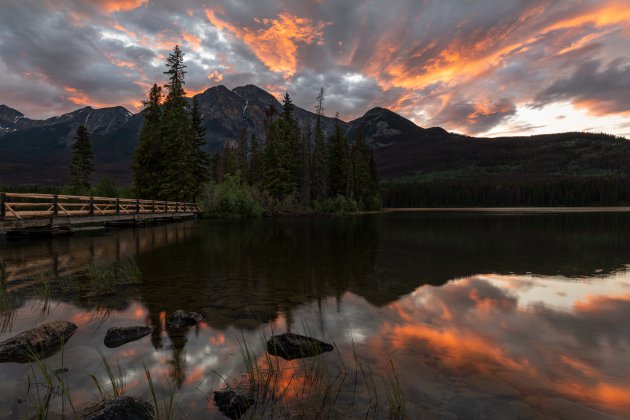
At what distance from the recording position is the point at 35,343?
555 cm

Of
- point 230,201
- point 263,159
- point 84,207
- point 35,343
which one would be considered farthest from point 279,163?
point 35,343

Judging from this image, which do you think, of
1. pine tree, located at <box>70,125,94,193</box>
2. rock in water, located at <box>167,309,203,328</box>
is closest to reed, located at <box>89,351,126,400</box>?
rock in water, located at <box>167,309,203,328</box>

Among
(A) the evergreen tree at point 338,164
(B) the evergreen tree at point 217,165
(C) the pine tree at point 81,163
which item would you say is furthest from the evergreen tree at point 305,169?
(C) the pine tree at point 81,163

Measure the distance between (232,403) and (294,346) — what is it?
1.76 meters

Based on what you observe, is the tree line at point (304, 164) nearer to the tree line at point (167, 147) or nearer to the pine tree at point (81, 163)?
the tree line at point (167, 147)

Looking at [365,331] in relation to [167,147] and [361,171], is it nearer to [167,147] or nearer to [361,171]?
[167,147]

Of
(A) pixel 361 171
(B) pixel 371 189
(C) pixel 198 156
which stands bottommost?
(B) pixel 371 189

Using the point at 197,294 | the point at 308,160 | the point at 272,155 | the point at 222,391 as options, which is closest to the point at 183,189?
the point at 272,155

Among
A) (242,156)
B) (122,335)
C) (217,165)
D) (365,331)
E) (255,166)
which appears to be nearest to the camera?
(122,335)

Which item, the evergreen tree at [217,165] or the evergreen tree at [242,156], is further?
the evergreen tree at [217,165]

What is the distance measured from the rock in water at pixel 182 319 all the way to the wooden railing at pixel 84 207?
12925 millimetres

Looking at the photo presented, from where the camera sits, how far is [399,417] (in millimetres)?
3957

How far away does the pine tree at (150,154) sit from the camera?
43.8m

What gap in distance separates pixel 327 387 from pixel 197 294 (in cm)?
604
